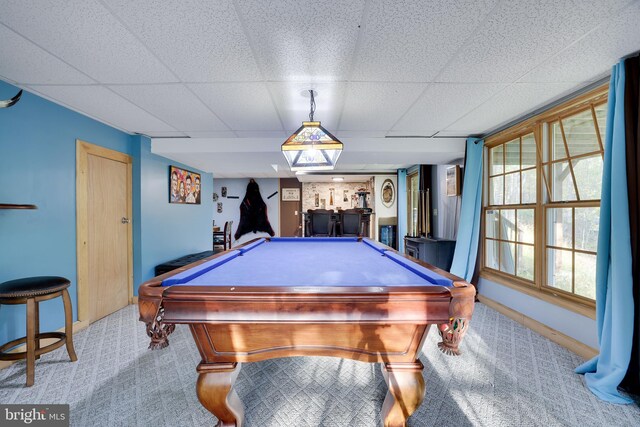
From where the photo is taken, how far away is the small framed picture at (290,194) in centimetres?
858

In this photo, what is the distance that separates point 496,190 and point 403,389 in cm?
334

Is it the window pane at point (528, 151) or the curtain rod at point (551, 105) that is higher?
the curtain rod at point (551, 105)

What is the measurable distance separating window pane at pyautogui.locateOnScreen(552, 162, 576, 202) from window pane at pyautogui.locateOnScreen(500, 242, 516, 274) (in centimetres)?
84

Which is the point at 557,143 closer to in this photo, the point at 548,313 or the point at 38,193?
the point at 548,313

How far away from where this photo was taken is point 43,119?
252cm

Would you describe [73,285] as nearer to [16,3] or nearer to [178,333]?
[178,333]

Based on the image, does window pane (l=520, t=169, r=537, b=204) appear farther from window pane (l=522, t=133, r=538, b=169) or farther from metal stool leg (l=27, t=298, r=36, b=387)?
metal stool leg (l=27, t=298, r=36, b=387)

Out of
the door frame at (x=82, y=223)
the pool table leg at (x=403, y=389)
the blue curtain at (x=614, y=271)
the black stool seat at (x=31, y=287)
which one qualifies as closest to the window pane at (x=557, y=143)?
the blue curtain at (x=614, y=271)

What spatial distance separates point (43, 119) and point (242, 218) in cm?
594

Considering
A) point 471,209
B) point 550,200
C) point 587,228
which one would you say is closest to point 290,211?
point 471,209

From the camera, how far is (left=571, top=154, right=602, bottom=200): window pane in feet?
7.68

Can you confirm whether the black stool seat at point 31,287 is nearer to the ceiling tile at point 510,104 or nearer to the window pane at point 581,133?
the ceiling tile at point 510,104

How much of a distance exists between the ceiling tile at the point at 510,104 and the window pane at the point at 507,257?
1525 millimetres

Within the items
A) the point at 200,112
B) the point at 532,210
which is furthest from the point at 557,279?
the point at 200,112
